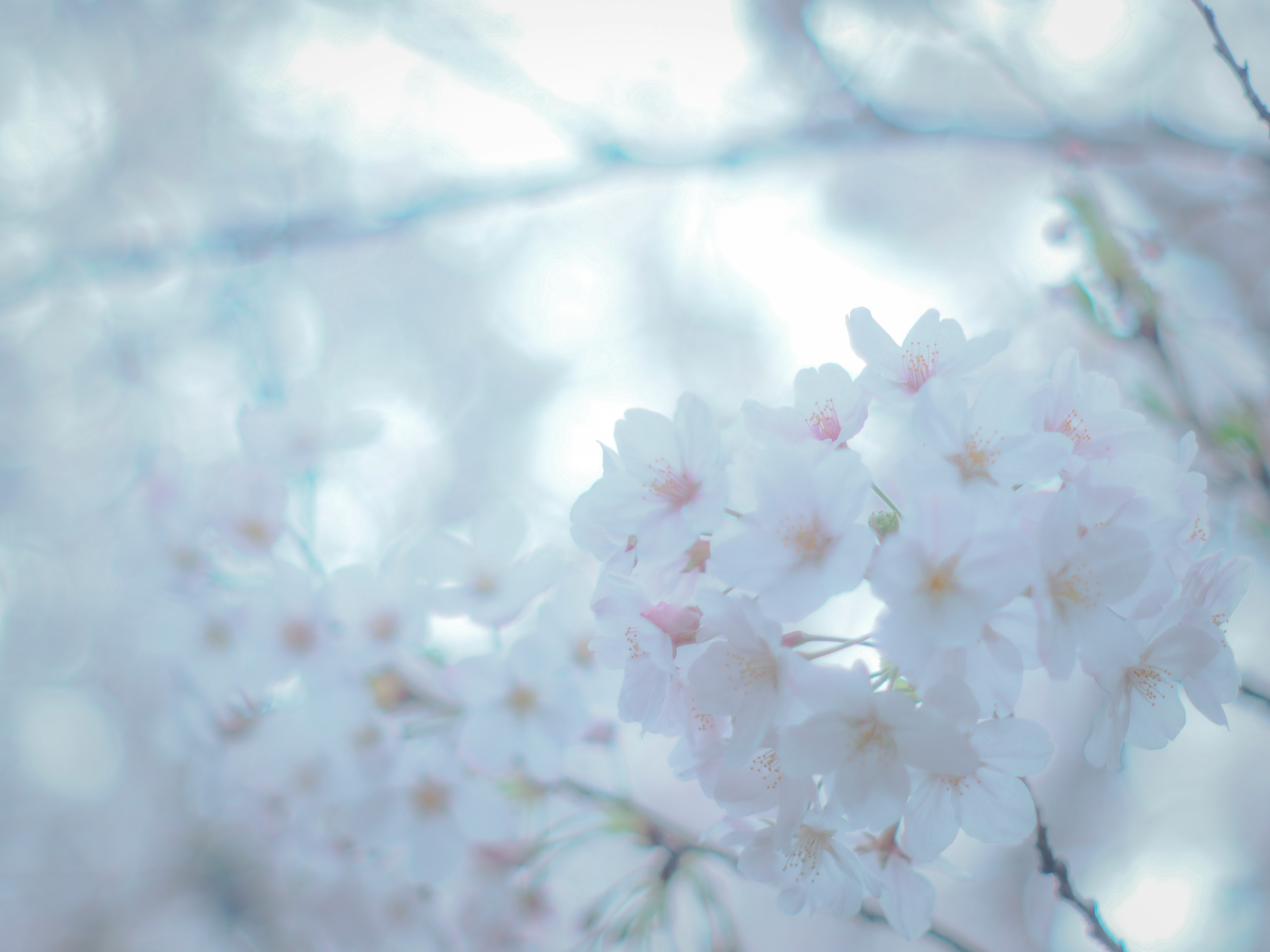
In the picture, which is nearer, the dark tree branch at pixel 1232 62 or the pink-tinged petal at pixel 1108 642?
the pink-tinged petal at pixel 1108 642

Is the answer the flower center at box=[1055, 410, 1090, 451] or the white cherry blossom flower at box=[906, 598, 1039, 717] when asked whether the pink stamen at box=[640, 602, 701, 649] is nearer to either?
the white cherry blossom flower at box=[906, 598, 1039, 717]

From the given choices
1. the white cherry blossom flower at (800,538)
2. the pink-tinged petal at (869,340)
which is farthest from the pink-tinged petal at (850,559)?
the pink-tinged petal at (869,340)

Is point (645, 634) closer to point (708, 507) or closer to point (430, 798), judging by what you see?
point (708, 507)

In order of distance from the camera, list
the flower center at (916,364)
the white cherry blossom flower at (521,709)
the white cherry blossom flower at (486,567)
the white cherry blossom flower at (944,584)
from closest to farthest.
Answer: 1. the white cherry blossom flower at (944,584)
2. the flower center at (916,364)
3. the white cherry blossom flower at (521,709)
4. the white cherry blossom flower at (486,567)

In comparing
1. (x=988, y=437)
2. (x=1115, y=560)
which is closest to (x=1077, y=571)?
(x=1115, y=560)

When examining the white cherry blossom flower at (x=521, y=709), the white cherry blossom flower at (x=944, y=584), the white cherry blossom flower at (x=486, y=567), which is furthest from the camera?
the white cherry blossom flower at (x=486, y=567)

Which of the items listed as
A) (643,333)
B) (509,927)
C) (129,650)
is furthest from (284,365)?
(509,927)

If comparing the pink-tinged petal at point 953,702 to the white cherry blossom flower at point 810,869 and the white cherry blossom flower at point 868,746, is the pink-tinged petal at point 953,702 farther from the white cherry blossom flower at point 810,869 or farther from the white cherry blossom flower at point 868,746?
the white cherry blossom flower at point 810,869
